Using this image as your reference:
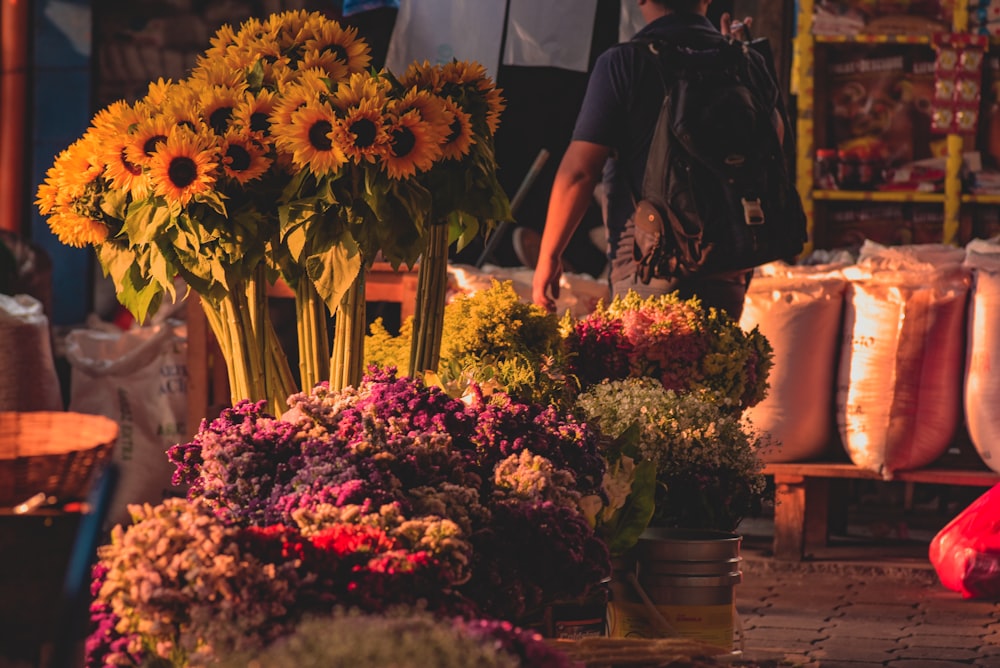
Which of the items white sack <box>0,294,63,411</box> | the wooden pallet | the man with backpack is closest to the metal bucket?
the man with backpack

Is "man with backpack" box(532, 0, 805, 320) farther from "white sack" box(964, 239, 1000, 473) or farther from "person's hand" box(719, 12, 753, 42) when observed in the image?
"white sack" box(964, 239, 1000, 473)

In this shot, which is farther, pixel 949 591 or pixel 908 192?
pixel 908 192

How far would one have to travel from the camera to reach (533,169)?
5941mm

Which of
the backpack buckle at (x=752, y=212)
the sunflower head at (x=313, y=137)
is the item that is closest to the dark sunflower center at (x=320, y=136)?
the sunflower head at (x=313, y=137)

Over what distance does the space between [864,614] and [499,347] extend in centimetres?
198

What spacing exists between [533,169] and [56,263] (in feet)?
7.10

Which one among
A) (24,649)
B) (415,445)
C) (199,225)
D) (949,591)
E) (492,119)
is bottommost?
(949,591)

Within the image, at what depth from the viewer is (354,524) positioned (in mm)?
1642

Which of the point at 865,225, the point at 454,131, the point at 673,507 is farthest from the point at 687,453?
the point at 865,225

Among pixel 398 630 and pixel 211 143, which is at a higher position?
pixel 211 143

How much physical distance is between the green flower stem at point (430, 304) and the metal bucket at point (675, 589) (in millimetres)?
485

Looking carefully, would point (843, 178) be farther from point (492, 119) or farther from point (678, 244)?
point (492, 119)

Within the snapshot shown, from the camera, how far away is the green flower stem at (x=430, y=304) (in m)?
2.35

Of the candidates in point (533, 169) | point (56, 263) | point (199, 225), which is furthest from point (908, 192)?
point (199, 225)
